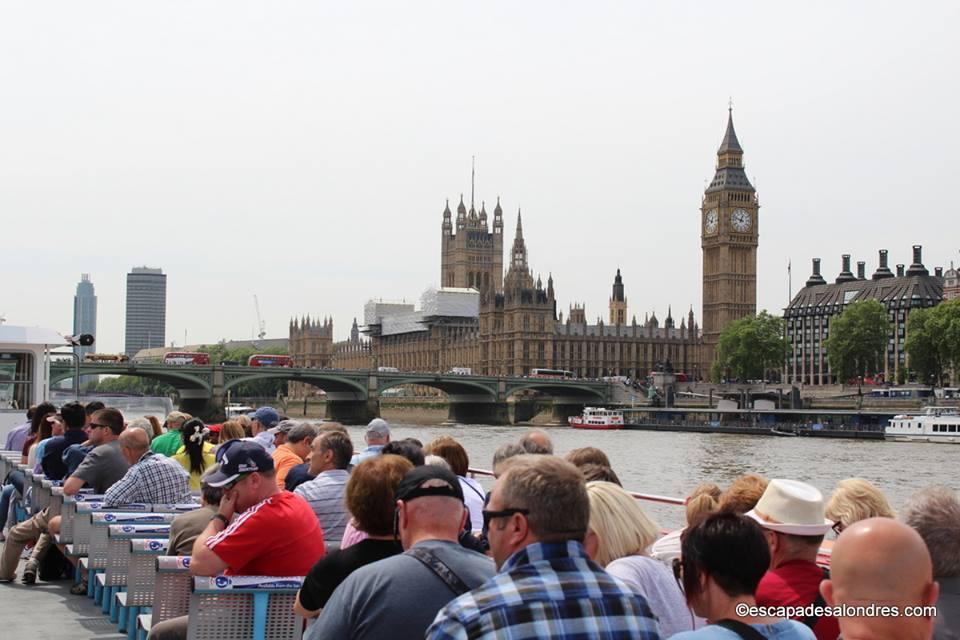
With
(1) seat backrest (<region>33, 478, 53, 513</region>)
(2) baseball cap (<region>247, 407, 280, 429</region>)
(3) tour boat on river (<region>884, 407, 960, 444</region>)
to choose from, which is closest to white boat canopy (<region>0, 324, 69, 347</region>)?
(2) baseball cap (<region>247, 407, 280, 429</region>)

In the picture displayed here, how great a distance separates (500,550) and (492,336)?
10574 centimetres

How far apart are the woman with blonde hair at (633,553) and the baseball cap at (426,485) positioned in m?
0.42

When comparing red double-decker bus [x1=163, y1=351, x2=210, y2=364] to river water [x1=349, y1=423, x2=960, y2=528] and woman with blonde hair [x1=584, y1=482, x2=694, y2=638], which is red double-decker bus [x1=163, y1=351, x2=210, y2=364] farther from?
woman with blonde hair [x1=584, y1=482, x2=694, y2=638]

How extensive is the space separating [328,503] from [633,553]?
84.2 inches

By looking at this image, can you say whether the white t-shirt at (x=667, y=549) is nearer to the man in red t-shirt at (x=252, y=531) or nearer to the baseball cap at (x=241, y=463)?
the man in red t-shirt at (x=252, y=531)

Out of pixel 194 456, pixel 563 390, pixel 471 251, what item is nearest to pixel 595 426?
pixel 563 390

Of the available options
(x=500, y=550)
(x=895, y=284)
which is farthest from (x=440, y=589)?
(x=895, y=284)

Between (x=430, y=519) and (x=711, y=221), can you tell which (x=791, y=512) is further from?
(x=711, y=221)

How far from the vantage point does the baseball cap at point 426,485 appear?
3512 millimetres

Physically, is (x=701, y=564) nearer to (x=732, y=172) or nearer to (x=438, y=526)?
(x=438, y=526)

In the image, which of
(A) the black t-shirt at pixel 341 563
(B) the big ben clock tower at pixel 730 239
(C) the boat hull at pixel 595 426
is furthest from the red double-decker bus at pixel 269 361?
(A) the black t-shirt at pixel 341 563

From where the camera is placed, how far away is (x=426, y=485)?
3.52 m

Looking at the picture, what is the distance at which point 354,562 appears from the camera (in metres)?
3.93

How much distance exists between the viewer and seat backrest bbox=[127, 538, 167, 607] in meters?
5.76
